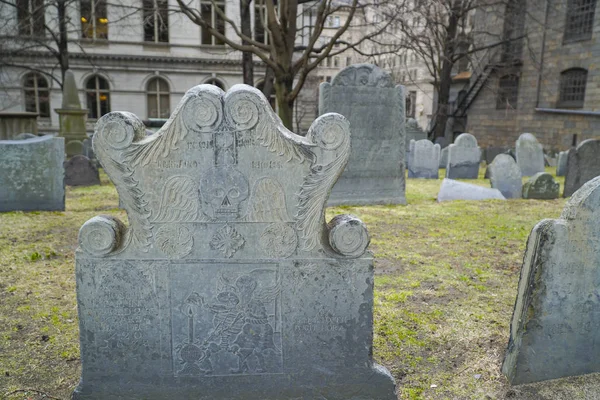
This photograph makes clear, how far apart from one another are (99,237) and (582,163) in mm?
10029

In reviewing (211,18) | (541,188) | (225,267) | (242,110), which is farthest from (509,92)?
(225,267)

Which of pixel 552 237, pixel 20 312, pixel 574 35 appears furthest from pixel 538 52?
pixel 20 312

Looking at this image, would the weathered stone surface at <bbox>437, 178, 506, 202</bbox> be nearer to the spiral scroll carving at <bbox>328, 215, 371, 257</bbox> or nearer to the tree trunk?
the spiral scroll carving at <bbox>328, 215, 371, 257</bbox>

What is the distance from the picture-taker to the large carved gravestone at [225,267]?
8.14 feet

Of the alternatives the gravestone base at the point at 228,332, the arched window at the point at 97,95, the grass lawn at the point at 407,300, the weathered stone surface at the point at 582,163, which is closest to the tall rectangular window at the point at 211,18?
the arched window at the point at 97,95

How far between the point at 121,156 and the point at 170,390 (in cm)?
137

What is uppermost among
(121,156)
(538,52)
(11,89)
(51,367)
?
(538,52)

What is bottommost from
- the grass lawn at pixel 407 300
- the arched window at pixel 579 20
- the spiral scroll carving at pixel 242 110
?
the grass lawn at pixel 407 300

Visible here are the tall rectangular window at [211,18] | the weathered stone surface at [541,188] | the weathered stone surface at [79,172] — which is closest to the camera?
the weathered stone surface at [541,188]

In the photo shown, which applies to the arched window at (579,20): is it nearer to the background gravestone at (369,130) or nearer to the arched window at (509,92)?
the arched window at (509,92)

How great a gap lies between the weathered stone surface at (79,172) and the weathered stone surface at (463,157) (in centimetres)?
935

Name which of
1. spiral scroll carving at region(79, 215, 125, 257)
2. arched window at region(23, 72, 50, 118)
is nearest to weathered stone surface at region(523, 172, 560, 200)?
spiral scroll carving at region(79, 215, 125, 257)

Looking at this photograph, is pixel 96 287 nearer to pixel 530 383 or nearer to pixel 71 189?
pixel 530 383

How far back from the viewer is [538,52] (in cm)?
2070
